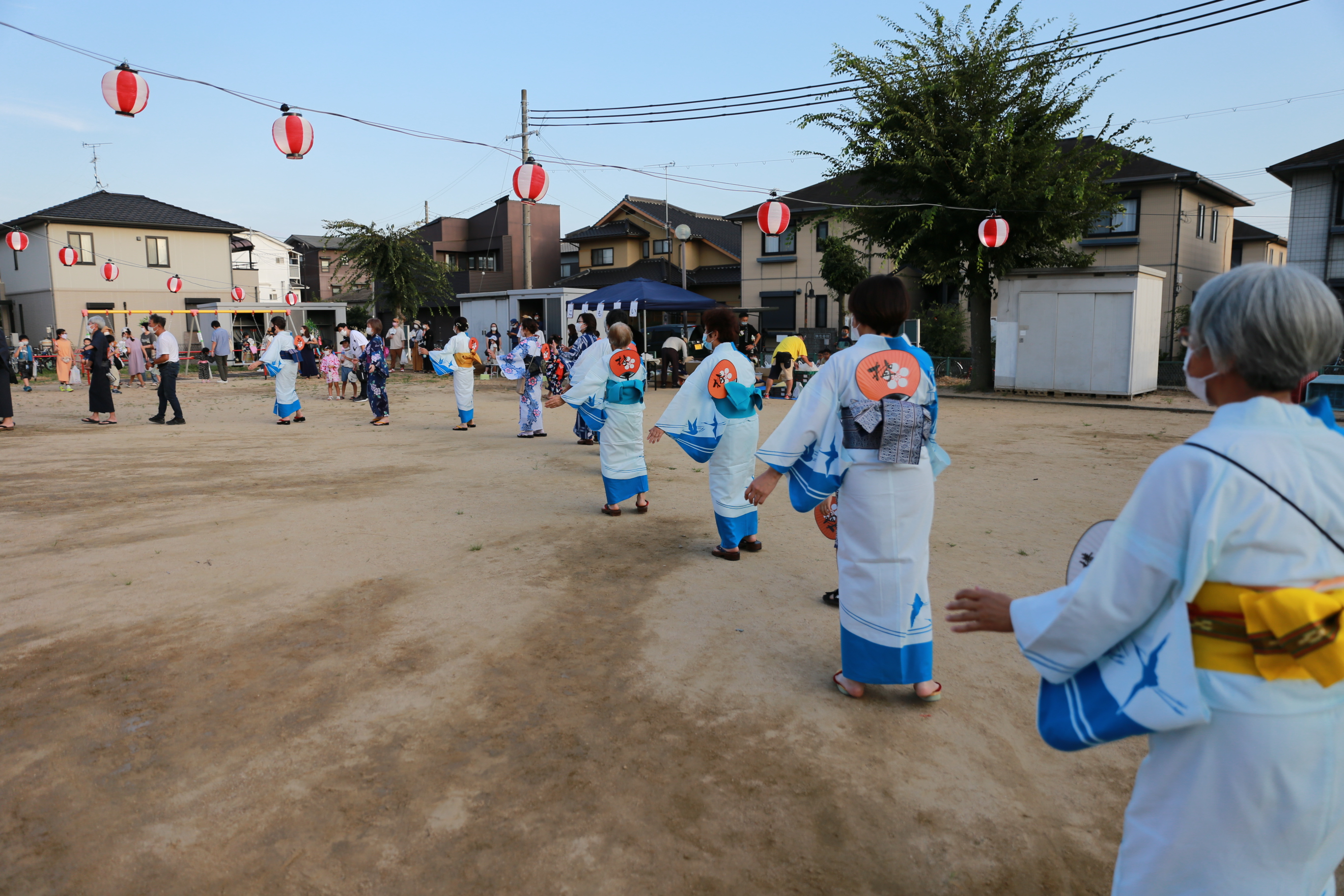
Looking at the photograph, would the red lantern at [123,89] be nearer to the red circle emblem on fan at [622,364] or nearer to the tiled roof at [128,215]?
the red circle emblem on fan at [622,364]

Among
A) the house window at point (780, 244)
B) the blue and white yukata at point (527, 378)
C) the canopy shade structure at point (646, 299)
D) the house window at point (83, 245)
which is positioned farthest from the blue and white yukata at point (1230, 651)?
the house window at point (83, 245)

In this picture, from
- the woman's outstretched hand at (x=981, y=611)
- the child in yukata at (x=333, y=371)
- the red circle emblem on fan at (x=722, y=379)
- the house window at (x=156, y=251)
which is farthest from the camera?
the house window at (x=156, y=251)

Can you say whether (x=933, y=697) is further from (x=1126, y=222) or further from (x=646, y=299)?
(x=1126, y=222)

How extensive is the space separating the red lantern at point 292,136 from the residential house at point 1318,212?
19.4 m

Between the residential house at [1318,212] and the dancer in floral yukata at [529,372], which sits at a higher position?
the residential house at [1318,212]

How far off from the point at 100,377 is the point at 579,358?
30.6ft

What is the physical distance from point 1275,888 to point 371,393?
43.5 ft

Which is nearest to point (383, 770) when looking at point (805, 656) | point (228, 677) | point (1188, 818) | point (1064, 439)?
point (228, 677)

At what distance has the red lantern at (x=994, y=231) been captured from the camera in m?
15.9

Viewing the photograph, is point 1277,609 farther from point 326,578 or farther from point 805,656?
point 326,578

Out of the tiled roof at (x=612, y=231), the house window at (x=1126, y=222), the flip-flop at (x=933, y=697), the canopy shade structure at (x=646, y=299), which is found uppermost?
the tiled roof at (x=612, y=231)

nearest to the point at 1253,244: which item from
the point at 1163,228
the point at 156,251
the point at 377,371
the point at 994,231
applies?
the point at 1163,228

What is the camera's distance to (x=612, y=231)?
34438mm

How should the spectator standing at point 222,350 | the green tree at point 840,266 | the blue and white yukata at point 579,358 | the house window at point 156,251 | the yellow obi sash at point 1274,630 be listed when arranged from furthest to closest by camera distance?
the house window at point 156,251, the spectator standing at point 222,350, the green tree at point 840,266, the blue and white yukata at point 579,358, the yellow obi sash at point 1274,630
